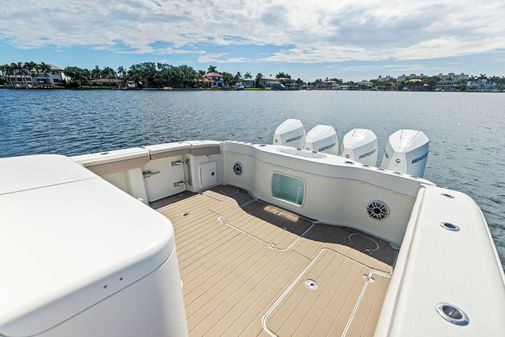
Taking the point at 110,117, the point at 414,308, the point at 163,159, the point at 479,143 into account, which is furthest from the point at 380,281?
the point at 110,117

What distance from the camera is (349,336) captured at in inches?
71.9

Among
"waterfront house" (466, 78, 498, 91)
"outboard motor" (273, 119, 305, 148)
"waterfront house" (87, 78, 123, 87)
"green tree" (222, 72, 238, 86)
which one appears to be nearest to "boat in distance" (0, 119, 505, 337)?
"outboard motor" (273, 119, 305, 148)

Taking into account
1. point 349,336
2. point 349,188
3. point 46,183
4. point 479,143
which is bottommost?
point 479,143

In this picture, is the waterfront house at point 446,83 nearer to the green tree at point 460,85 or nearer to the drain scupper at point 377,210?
the green tree at point 460,85

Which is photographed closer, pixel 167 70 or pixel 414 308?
pixel 414 308

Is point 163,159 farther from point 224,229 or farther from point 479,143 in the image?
point 479,143

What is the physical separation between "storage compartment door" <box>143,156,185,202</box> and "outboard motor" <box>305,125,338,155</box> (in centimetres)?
316

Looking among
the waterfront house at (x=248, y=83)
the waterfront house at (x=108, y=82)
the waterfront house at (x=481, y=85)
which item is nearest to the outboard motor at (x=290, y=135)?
the waterfront house at (x=108, y=82)

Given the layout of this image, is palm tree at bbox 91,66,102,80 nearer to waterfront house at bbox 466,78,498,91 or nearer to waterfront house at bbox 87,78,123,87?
waterfront house at bbox 87,78,123,87

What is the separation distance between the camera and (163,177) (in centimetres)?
387

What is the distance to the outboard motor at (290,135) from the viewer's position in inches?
253

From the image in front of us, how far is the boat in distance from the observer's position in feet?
2.62

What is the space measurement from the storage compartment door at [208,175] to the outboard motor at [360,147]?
2947mm

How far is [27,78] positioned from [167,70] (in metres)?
37.7
